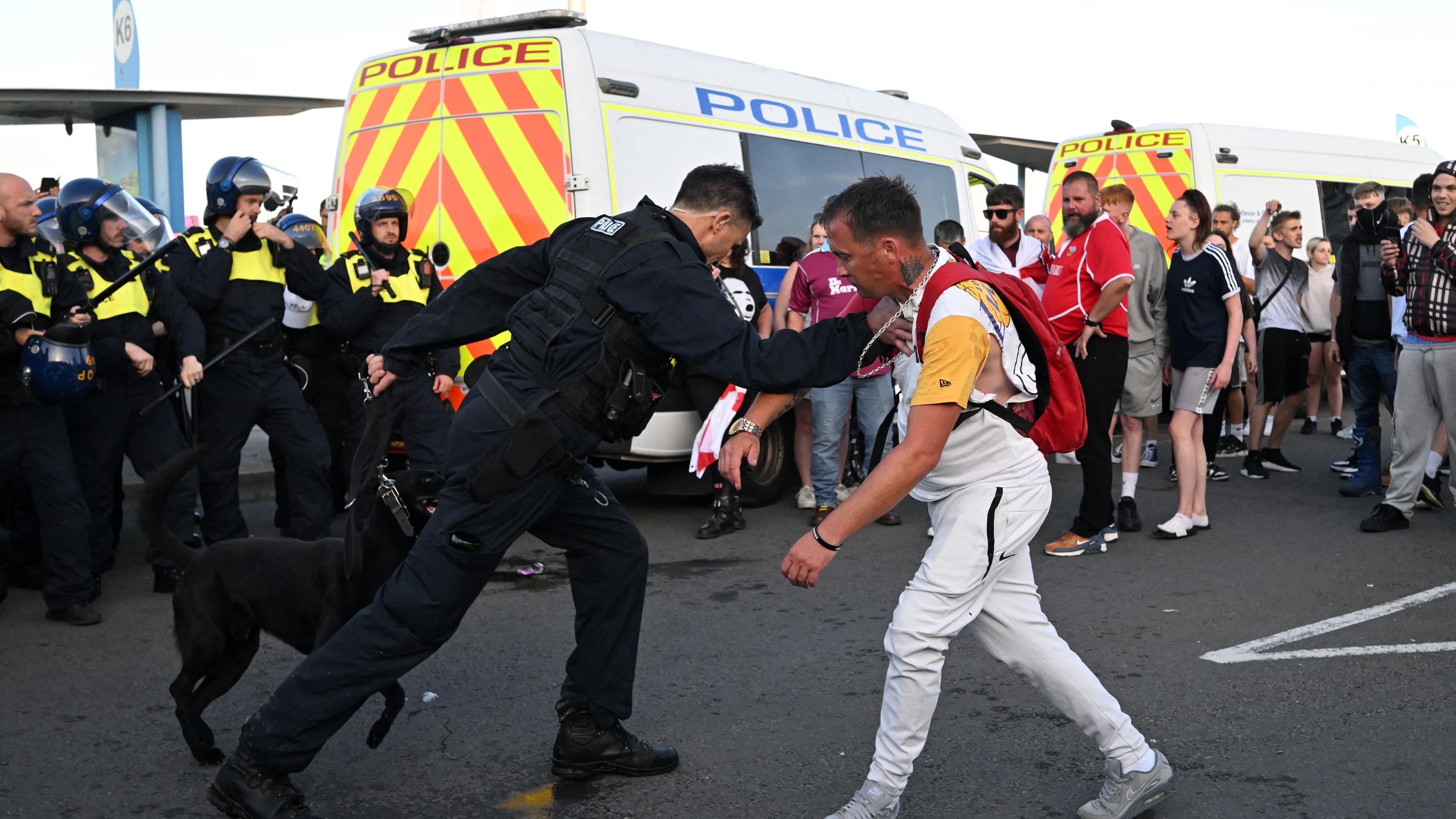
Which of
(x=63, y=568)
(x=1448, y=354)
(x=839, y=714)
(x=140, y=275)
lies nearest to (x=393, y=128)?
(x=140, y=275)

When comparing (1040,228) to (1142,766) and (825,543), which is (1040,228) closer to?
(1142,766)

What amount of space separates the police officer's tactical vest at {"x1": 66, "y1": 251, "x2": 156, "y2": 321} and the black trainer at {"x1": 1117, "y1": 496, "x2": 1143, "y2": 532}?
5.26 meters

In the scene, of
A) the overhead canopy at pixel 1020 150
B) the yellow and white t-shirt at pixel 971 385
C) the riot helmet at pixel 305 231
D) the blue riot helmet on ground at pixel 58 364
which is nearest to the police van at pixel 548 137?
the riot helmet at pixel 305 231

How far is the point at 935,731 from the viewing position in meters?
Answer: 4.05

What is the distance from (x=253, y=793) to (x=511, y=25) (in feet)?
16.7

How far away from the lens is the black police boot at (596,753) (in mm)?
3711

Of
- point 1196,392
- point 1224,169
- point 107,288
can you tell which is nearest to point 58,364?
point 107,288

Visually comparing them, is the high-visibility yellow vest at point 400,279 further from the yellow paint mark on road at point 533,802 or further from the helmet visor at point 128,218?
the yellow paint mark on road at point 533,802

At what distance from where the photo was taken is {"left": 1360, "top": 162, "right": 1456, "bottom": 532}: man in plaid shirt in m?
6.68

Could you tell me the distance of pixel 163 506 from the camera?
4.20 m

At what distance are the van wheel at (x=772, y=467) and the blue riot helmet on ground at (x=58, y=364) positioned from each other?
12.8 ft

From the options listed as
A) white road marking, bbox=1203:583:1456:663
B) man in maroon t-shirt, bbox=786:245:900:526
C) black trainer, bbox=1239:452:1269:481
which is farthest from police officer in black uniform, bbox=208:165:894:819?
black trainer, bbox=1239:452:1269:481

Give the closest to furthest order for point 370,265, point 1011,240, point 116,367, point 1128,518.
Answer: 1. point 116,367
2. point 370,265
3. point 1128,518
4. point 1011,240

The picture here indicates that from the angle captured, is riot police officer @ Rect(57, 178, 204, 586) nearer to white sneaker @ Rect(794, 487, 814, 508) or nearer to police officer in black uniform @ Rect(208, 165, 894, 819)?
police officer in black uniform @ Rect(208, 165, 894, 819)
